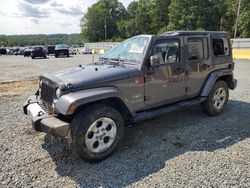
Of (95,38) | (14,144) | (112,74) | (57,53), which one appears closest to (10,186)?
(14,144)

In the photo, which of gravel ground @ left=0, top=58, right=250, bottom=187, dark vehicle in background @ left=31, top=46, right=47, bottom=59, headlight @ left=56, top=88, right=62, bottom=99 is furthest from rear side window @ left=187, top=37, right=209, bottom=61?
dark vehicle in background @ left=31, top=46, right=47, bottom=59

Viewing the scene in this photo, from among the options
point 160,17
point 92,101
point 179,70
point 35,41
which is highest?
point 35,41

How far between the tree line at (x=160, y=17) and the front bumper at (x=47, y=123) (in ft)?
160

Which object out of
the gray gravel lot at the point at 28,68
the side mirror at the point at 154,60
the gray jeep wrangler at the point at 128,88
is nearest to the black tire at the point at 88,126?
the gray jeep wrangler at the point at 128,88

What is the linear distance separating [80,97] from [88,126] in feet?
1.48

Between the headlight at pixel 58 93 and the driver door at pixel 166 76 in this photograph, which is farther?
the driver door at pixel 166 76

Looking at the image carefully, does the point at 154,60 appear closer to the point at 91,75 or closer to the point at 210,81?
the point at 91,75

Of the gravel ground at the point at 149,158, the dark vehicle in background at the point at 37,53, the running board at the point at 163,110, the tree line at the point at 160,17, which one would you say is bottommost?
the gravel ground at the point at 149,158

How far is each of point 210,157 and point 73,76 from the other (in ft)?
8.38

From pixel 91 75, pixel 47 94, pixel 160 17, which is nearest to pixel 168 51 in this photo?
pixel 91 75

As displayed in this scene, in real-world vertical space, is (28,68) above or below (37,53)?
below

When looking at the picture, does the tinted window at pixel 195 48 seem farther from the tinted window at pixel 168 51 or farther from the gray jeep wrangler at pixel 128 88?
the tinted window at pixel 168 51

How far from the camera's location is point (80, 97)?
360 centimetres

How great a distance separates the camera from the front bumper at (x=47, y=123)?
350cm
